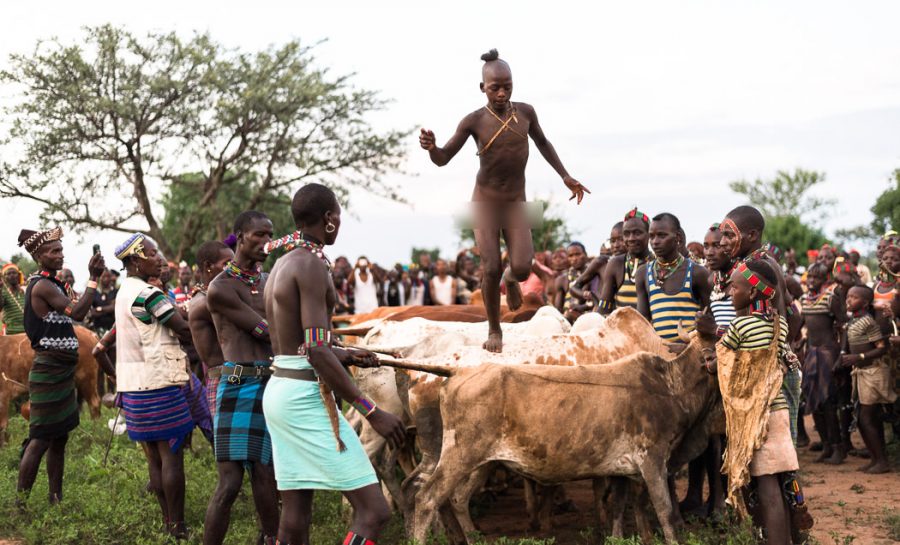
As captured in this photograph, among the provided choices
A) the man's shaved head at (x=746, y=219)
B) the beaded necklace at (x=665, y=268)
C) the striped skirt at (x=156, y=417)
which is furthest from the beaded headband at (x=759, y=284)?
the striped skirt at (x=156, y=417)

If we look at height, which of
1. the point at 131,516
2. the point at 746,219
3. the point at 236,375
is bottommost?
the point at 131,516

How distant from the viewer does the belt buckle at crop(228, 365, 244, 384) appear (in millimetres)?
5707

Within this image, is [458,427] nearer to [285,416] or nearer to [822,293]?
[285,416]

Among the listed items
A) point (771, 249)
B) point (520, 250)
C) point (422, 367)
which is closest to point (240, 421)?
point (422, 367)

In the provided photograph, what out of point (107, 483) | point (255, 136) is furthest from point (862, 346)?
point (255, 136)

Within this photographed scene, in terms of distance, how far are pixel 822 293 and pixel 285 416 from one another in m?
7.40

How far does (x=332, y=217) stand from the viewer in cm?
477

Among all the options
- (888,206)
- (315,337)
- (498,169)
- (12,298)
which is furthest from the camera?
(888,206)

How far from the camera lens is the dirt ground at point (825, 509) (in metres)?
7.01

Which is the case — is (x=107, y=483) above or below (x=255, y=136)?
below

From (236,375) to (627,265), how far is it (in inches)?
165

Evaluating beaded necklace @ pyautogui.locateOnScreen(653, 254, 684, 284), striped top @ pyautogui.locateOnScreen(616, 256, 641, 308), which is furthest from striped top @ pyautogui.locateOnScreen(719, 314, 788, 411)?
striped top @ pyautogui.locateOnScreen(616, 256, 641, 308)

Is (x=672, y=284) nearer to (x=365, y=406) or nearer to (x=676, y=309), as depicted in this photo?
(x=676, y=309)

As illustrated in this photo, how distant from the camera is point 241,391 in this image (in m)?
5.74
